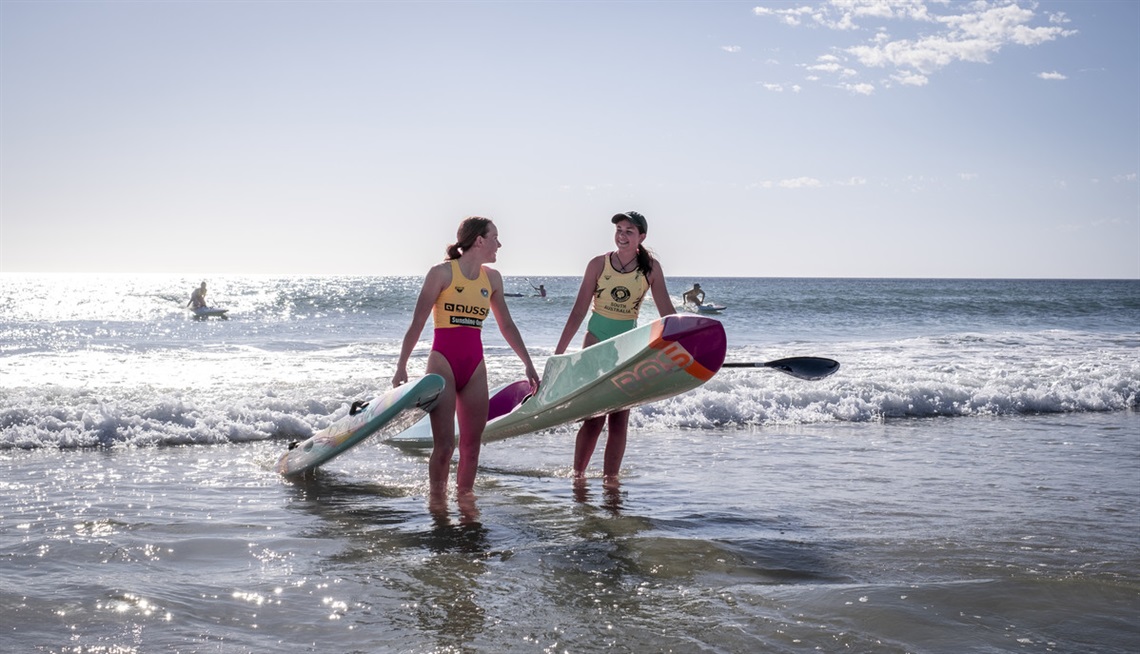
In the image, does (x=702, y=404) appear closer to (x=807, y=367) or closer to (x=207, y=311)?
(x=807, y=367)

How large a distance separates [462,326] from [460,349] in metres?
0.14

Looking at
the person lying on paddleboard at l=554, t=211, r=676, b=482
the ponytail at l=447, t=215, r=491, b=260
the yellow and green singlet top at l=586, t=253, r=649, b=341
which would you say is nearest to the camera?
the ponytail at l=447, t=215, r=491, b=260

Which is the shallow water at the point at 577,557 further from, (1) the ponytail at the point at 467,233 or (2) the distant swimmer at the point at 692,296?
(2) the distant swimmer at the point at 692,296

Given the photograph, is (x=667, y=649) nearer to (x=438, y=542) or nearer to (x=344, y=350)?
(x=438, y=542)

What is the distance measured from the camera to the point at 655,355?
5.93 metres

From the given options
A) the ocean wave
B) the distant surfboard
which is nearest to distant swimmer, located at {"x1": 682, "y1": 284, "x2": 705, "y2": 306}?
the ocean wave

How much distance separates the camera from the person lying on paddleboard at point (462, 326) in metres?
5.57

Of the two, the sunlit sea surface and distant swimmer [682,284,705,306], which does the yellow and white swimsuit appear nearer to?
the sunlit sea surface

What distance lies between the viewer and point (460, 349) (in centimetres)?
568

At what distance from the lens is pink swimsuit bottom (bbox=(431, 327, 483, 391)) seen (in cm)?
567

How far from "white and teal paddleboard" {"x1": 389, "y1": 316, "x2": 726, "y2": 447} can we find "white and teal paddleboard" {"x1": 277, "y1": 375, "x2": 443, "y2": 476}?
3.29 feet

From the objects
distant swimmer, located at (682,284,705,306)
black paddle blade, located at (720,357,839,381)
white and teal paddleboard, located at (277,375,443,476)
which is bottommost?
white and teal paddleboard, located at (277,375,443,476)

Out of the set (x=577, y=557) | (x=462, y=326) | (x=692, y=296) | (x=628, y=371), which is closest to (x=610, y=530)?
(x=577, y=557)

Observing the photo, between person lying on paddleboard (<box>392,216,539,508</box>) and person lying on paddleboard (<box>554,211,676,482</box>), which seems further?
person lying on paddleboard (<box>554,211,676,482</box>)
